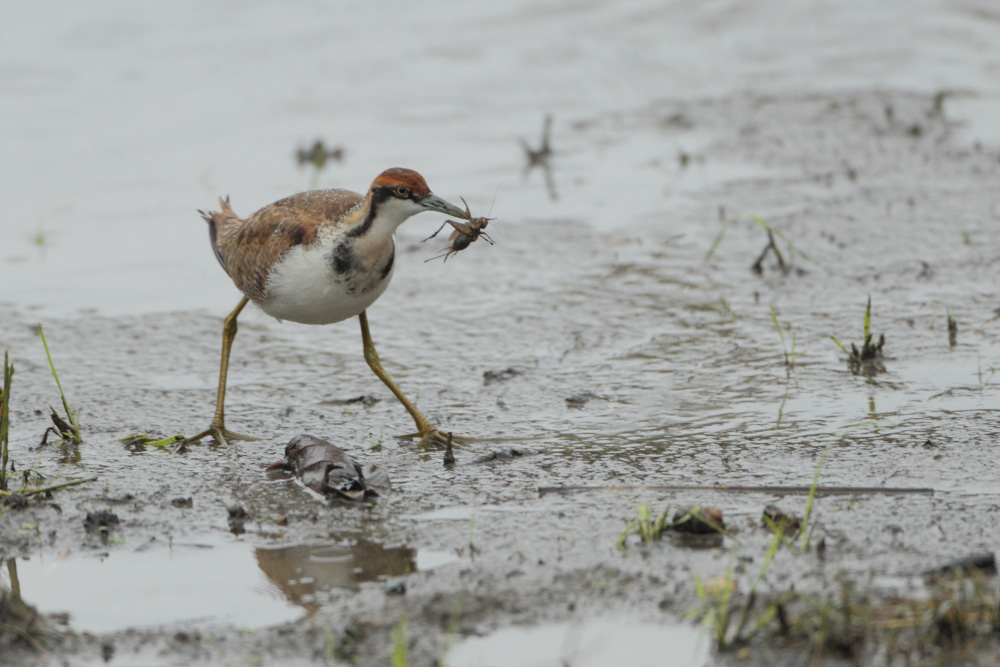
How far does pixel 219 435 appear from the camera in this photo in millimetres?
5441

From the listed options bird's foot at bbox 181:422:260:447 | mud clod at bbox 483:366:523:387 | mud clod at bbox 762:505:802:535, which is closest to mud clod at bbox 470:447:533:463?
mud clod at bbox 483:366:523:387

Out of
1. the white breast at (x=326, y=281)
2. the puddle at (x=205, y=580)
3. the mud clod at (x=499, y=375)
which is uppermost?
the white breast at (x=326, y=281)

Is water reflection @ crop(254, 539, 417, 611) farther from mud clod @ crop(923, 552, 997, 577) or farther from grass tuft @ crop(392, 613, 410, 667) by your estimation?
mud clod @ crop(923, 552, 997, 577)

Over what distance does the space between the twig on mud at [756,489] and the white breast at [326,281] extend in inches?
47.6

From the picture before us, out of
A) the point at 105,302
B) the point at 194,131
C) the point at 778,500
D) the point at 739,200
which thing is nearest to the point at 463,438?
the point at 778,500

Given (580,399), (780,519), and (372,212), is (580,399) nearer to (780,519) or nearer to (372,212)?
(372,212)

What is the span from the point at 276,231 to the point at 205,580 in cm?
184

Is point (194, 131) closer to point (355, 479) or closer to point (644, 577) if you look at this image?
point (355, 479)

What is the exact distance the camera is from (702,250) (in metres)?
7.83

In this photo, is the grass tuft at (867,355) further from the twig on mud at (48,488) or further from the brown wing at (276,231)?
the twig on mud at (48,488)

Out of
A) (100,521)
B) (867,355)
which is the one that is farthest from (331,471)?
(867,355)

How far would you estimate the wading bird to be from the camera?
16.5ft

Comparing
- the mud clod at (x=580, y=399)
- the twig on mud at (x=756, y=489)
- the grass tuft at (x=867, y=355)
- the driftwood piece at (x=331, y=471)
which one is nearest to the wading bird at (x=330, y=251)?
the driftwood piece at (x=331, y=471)

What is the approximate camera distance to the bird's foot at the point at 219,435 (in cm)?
540
